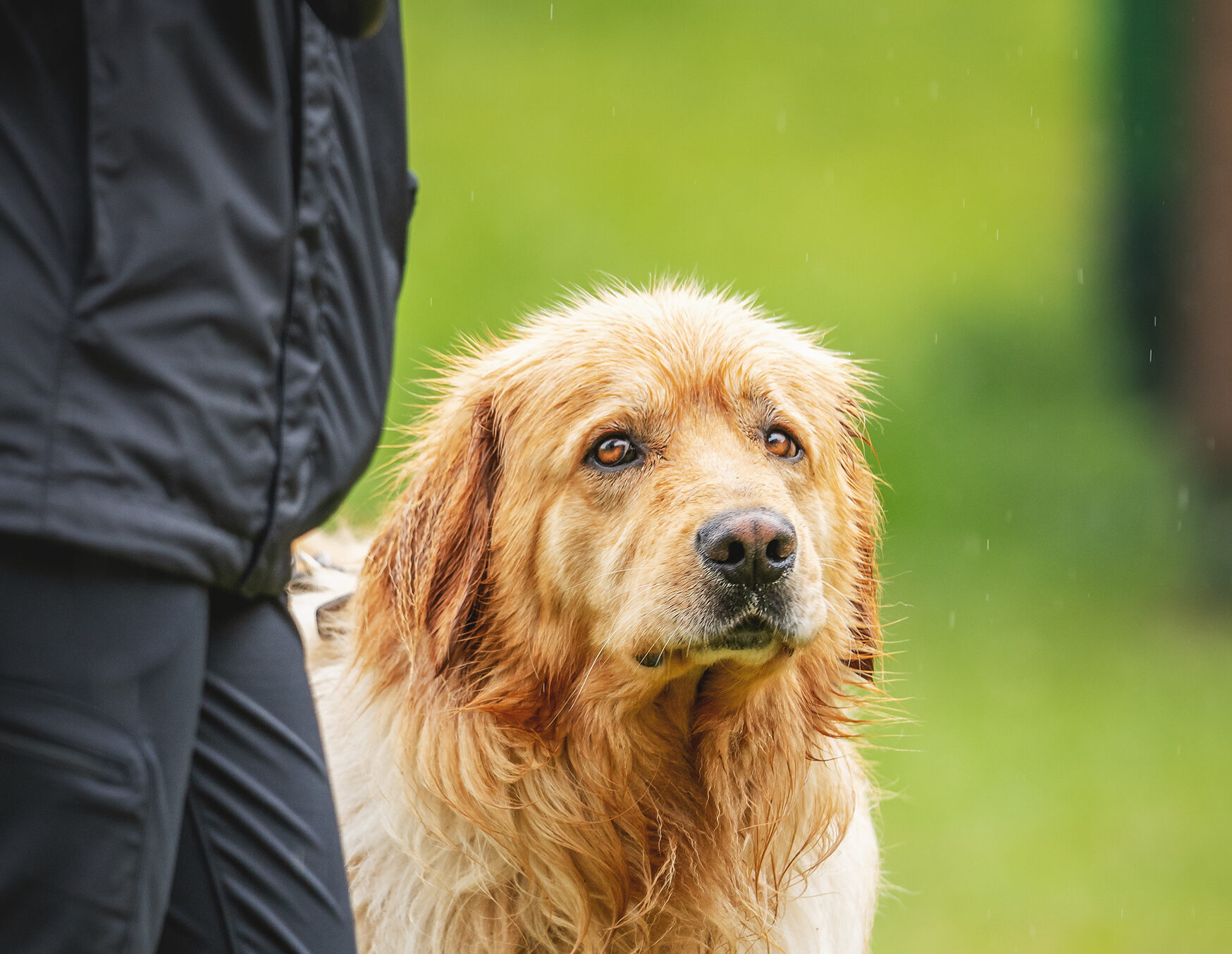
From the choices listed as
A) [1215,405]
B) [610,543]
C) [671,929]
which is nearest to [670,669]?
[610,543]

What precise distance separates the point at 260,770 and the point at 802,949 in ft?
4.90

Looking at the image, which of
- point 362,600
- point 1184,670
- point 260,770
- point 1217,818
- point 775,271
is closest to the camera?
point 260,770

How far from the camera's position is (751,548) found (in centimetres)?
245

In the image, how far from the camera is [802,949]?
109 inches

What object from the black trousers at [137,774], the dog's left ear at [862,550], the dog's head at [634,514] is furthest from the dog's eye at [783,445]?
the black trousers at [137,774]

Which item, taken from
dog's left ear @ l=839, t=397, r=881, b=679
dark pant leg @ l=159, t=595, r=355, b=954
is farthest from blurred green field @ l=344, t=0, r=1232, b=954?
dark pant leg @ l=159, t=595, r=355, b=954

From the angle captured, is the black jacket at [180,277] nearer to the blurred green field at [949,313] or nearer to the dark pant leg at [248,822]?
the dark pant leg at [248,822]

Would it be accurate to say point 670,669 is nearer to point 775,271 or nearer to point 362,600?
point 362,600

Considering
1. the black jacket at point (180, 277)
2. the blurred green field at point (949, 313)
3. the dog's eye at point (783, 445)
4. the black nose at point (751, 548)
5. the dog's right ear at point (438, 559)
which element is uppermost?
the black jacket at point (180, 277)

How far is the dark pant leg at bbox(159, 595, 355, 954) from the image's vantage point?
1.63 m

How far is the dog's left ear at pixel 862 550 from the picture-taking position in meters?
2.98

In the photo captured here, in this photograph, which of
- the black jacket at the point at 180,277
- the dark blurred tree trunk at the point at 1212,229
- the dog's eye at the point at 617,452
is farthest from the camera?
the dark blurred tree trunk at the point at 1212,229

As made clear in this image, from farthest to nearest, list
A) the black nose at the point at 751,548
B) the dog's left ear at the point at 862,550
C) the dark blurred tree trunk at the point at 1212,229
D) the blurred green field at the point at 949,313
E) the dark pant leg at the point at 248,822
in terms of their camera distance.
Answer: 1. the dark blurred tree trunk at the point at 1212,229
2. the blurred green field at the point at 949,313
3. the dog's left ear at the point at 862,550
4. the black nose at the point at 751,548
5. the dark pant leg at the point at 248,822

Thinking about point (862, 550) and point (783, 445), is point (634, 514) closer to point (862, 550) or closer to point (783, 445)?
point (783, 445)
